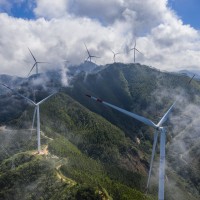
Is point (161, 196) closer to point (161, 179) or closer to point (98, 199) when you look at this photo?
point (161, 179)

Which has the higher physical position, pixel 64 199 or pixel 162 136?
pixel 162 136

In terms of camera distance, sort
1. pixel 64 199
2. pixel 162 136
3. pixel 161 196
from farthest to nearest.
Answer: pixel 64 199, pixel 162 136, pixel 161 196

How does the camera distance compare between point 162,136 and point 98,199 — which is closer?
point 162,136

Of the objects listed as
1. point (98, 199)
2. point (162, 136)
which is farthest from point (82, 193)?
point (162, 136)

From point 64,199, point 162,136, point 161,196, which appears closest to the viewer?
point 161,196

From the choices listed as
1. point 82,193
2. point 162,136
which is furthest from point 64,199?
point 162,136

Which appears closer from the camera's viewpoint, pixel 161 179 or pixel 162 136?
pixel 161 179

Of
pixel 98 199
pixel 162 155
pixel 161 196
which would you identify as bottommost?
pixel 98 199

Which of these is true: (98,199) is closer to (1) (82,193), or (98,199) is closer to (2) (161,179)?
(1) (82,193)

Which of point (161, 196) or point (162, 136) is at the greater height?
point (162, 136)
